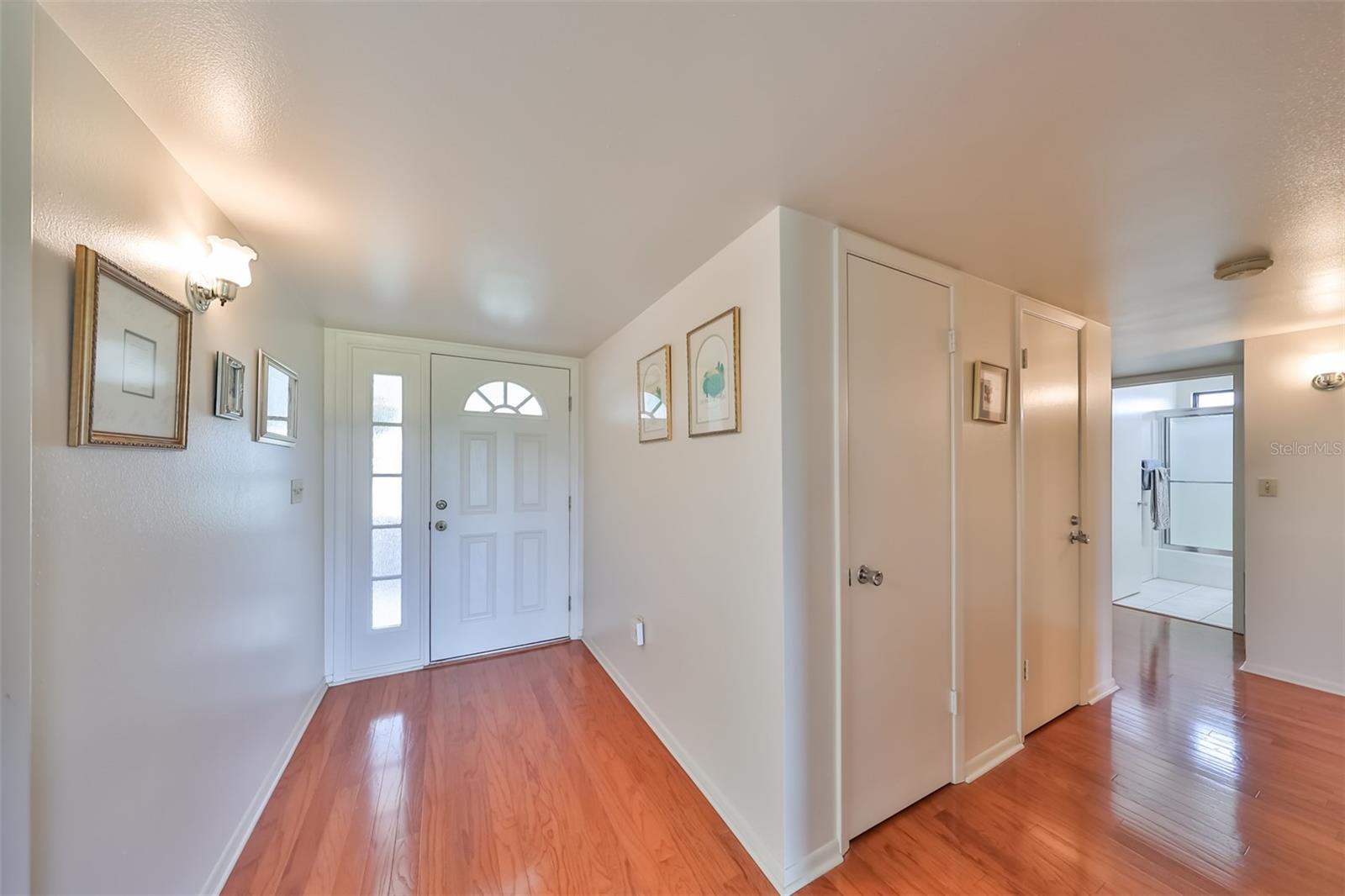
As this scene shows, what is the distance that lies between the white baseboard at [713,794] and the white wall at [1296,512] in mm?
3663

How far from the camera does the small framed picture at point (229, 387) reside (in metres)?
1.37

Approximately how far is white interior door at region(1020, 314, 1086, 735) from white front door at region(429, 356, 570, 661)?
275cm

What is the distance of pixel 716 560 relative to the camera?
168 centimetres

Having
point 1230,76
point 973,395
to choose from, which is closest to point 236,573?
point 973,395

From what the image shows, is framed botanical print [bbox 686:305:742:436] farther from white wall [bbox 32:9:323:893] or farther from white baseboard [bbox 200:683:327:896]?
white baseboard [bbox 200:683:327:896]

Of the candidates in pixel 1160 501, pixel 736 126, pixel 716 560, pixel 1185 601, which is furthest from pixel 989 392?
pixel 1160 501

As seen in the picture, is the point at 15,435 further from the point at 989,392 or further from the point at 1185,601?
the point at 1185,601

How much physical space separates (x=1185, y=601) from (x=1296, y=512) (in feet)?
6.81

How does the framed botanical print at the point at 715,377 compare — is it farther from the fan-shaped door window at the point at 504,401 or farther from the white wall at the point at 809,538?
the fan-shaped door window at the point at 504,401

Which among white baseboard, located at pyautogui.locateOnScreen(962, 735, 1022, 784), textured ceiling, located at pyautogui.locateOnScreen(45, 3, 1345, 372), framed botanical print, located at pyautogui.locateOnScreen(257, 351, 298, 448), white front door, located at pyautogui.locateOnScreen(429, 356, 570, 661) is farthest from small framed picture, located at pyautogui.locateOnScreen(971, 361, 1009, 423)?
framed botanical print, located at pyautogui.locateOnScreen(257, 351, 298, 448)

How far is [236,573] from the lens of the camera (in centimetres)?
150

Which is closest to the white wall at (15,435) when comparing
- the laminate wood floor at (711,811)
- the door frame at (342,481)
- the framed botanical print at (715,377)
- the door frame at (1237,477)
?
the laminate wood floor at (711,811)

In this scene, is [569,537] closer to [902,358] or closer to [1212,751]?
[902,358]

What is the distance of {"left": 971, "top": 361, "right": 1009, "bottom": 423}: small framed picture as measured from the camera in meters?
1.83
